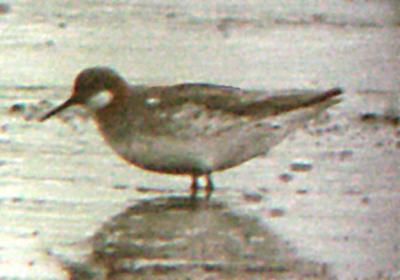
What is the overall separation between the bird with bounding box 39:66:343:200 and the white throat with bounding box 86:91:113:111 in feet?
0.03

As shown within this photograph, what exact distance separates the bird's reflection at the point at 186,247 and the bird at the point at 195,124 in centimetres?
28

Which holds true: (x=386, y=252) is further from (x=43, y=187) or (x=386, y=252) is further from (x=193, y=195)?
(x=43, y=187)

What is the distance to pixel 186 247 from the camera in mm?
8617

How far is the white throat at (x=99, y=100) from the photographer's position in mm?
10391

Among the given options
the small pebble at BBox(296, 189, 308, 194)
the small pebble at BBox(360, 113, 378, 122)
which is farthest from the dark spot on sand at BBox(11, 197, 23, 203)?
the small pebble at BBox(360, 113, 378, 122)

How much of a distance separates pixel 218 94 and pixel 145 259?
6.90 ft


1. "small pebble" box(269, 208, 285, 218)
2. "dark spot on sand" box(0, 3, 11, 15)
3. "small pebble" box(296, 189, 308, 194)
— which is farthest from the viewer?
"dark spot on sand" box(0, 3, 11, 15)

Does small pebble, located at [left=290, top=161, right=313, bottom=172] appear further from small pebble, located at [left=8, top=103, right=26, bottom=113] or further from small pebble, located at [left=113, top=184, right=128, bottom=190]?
small pebble, located at [left=8, top=103, right=26, bottom=113]

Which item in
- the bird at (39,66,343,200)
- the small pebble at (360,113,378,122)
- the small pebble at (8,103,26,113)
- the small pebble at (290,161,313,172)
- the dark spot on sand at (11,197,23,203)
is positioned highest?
the bird at (39,66,343,200)

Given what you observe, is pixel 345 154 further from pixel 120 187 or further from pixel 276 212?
pixel 120 187

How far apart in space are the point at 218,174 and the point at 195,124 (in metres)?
0.61

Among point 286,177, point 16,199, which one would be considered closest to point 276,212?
point 286,177

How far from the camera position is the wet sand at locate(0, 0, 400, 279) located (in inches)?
332

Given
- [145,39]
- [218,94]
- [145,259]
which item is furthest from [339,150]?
[145,39]
